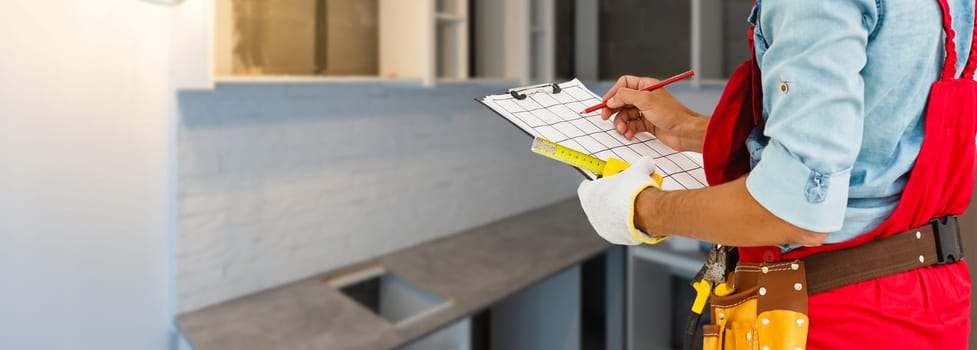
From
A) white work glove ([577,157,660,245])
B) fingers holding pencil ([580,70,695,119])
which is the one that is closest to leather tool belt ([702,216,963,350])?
white work glove ([577,157,660,245])

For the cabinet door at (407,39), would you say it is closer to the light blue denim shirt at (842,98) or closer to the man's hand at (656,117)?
the man's hand at (656,117)

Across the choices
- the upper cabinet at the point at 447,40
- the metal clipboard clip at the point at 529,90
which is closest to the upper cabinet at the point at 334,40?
the upper cabinet at the point at 447,40

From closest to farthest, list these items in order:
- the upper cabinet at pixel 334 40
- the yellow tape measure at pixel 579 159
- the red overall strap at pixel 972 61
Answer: the red overall strap at pixel 972 61
the yellow tape measure at pixel 579 159
the upper cabinet at pixel 334 40

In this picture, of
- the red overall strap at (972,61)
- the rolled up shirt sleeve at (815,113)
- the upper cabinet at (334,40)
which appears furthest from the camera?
the upper cabinet at (334,40)

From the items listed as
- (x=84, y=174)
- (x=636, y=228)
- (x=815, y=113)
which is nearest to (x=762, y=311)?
(x=636, y=228)

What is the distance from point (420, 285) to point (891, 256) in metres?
1.69

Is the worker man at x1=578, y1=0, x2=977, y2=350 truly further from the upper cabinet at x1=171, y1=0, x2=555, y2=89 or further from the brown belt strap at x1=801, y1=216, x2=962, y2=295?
the upper cabinet at x1=171, y1=0, x2=555, y2=89

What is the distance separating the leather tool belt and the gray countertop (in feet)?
3.74

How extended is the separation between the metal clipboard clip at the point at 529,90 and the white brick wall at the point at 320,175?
131cm

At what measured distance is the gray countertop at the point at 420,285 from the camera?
5.83ft

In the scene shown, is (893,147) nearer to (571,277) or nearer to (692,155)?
(692,155)

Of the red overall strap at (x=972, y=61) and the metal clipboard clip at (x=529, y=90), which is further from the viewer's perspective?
the metal clipboard clip at (x=529, y=90)

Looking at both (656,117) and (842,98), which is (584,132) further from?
(842,98)

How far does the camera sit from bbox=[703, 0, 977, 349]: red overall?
66 centimetres
